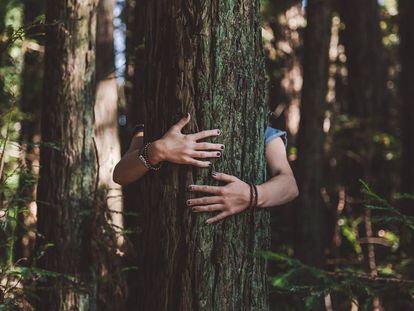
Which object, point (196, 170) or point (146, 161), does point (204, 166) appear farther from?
point (146, 161)

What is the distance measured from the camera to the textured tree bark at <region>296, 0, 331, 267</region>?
8438 mm

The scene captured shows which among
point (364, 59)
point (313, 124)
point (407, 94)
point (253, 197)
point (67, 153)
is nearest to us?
point (253, 197)

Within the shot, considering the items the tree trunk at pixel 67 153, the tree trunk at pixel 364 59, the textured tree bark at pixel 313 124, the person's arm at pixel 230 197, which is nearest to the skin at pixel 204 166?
the person's arm at pixel 230 197

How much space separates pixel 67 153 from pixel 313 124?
14.4 ft

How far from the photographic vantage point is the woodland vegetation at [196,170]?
2.83 meters

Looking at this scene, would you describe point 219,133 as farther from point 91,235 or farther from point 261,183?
point 91,235

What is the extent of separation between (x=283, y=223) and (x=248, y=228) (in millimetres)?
7591

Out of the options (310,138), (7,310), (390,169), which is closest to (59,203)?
(7,310)

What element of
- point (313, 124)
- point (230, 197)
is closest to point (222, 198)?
point (230, 197)

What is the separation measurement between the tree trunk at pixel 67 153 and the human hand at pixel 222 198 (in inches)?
112

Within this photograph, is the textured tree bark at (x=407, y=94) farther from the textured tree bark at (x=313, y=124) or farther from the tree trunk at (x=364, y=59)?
the tree trunk at (x=364, y=59)

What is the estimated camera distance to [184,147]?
276 centimetres

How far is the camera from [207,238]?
281cm

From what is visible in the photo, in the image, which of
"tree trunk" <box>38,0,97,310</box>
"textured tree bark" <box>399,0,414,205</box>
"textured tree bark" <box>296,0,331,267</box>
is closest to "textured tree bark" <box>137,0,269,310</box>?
"tree trunk" <box>38,0,97,310</box>
